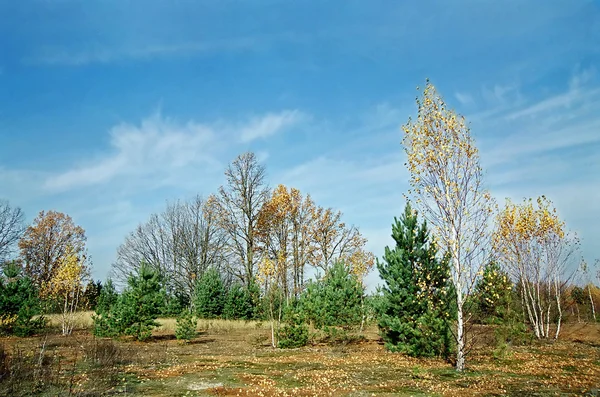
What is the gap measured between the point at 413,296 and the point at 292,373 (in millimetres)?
6370

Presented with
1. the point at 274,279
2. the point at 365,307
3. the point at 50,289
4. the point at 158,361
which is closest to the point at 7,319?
the point at 50,289

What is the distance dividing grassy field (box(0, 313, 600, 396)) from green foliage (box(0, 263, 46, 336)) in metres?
7.36

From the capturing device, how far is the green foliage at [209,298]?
1329 inches

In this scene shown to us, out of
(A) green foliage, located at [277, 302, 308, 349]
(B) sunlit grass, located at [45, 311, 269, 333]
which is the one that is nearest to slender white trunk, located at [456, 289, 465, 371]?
(A) green foliage, located at [277, 302, 308, 349]

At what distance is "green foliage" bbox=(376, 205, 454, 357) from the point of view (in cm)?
1491

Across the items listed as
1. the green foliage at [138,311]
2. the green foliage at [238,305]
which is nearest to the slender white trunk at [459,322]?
the green foliage at [138,311]

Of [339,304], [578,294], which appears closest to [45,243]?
[339,304]

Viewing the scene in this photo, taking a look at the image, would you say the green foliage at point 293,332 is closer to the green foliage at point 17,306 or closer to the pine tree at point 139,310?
the pine tree at point 139,310

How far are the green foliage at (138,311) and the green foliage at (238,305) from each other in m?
11.6

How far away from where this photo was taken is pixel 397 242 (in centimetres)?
1684

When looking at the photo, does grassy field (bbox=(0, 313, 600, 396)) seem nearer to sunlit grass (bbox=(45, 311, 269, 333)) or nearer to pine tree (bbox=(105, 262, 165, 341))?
pine tree (bbox=(105, 262, 165, 341))

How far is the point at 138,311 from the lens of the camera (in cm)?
2186

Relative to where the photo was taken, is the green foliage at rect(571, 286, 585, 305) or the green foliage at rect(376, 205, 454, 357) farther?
the green foliage at rect(571, 286, 585, 305)

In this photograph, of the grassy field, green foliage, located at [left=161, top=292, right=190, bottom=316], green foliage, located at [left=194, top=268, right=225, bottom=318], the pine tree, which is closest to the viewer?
the grassy field
